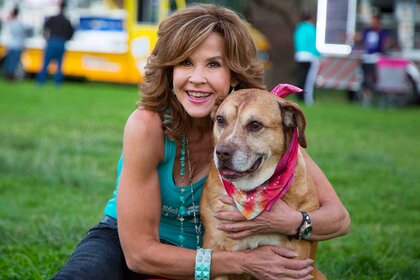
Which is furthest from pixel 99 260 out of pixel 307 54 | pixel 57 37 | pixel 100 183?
pixel 307 54

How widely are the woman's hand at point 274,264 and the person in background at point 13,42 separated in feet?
63.4

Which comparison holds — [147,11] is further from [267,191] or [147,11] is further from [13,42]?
[267,191]

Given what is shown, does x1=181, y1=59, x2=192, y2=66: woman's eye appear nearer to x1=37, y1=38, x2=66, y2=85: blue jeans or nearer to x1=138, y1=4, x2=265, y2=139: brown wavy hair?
x1=138, y1=4, x2=265, y2=139: brown wavy hair

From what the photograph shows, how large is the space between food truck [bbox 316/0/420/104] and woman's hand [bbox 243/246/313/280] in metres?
17.8

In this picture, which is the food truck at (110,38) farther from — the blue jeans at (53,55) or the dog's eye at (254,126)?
the dog's eye at (254,126)

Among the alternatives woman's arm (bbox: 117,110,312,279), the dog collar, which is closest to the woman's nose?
woman's arm (bbox: 117,110,312,279)

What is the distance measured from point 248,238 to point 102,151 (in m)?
5.54

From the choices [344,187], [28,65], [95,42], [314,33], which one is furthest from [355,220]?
[28,65]

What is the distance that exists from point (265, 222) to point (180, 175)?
57cm

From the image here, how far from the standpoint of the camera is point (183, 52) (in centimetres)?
390

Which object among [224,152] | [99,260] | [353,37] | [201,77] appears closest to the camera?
[224,152]

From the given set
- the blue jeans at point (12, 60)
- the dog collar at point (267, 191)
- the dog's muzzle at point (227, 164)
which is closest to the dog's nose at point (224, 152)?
the dog's muzzle at point (227, 164)

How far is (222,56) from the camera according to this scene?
3.97 m

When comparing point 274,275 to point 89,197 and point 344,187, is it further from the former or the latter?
point 344,187
